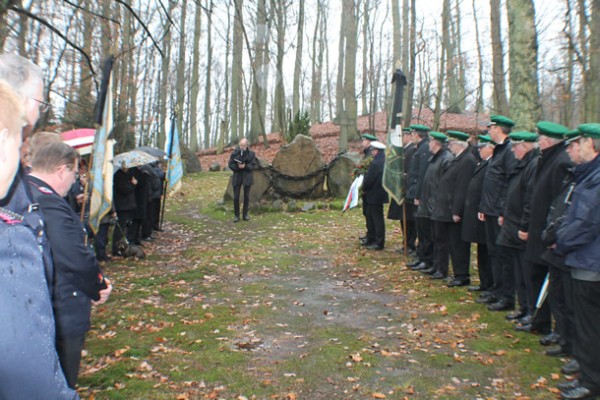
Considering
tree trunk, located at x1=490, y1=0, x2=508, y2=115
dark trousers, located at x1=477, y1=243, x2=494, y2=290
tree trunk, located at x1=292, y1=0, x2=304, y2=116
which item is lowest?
dark trousers, located at x1=477, y1=243, x2=494, y2=290

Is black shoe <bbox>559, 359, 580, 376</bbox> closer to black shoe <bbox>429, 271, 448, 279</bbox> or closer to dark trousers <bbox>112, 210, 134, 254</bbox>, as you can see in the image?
black shoe <bbox>429, 271, 448, 279</bbox>

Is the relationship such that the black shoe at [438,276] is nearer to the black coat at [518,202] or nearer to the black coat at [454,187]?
the black coat at [454,187]

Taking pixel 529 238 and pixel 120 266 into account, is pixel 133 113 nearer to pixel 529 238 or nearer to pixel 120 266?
pixel 120 266

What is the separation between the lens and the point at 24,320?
1.36 m

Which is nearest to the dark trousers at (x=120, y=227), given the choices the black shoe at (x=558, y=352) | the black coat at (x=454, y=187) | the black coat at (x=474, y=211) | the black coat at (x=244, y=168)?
the black coat at (x=244, y=168)

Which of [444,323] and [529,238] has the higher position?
[529,238]

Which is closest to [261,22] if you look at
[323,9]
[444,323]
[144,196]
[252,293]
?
[323,9]

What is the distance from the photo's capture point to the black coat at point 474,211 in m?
6.95

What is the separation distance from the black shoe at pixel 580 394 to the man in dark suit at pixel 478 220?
301 cm

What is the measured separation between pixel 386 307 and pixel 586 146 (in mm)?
3393

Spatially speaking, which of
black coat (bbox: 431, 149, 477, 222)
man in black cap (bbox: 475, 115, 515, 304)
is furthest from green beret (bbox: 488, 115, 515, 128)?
black coat (bbox: 431, 149, 477, 222)

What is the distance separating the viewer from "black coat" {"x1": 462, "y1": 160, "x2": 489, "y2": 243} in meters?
6.95

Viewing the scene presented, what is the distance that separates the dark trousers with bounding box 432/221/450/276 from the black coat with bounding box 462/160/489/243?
68 cm

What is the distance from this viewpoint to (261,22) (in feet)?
75.6
